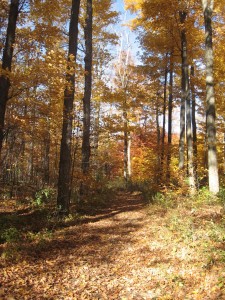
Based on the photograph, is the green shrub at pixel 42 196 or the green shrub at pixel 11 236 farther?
the green shrub at pixel 42 196

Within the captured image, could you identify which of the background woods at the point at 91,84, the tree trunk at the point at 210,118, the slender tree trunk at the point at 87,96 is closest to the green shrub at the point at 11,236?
the background woods at the point at 91,84

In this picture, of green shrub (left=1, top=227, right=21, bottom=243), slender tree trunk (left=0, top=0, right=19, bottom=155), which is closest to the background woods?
slender tree trunk (left=0, top=0, right=19, bottom=155)

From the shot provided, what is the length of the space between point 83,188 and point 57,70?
5.85 meters

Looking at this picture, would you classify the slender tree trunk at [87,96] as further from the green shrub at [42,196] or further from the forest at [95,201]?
the green shrub at [42,196]

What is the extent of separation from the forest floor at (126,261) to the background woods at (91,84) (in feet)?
7.85

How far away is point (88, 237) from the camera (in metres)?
7.59

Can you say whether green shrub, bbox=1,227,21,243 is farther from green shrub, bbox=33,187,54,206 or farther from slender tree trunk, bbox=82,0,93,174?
slender tree trunk, bbox=82,0,93,174

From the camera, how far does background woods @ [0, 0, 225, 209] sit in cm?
860

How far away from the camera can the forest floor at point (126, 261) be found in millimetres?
4820

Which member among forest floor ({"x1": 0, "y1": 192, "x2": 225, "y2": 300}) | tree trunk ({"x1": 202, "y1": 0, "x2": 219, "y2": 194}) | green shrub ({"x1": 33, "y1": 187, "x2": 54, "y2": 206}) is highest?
tree trunk ({"x1": 202, "y1": 0, "x2": 219, "y2": 194})

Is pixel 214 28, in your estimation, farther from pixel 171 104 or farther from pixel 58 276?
pixel 58 276

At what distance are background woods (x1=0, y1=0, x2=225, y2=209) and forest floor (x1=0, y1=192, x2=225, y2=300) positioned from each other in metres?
2.39

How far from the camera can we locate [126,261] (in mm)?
6105

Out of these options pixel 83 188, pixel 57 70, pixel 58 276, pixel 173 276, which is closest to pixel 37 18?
pixel 57 70
